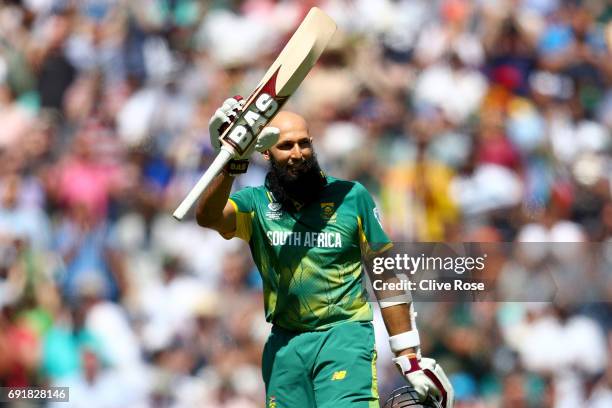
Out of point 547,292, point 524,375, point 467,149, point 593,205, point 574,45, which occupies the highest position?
point 574,45

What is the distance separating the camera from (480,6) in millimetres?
7246

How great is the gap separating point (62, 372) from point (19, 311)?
0.53 meters

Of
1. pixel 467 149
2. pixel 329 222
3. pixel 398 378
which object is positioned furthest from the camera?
pixel 467 149

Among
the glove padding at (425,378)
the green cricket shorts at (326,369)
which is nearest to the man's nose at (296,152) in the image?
the green cricket shorts at (326,369)

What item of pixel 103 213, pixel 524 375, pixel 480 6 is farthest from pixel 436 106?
pixel 103 213

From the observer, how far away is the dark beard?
427 centimetres

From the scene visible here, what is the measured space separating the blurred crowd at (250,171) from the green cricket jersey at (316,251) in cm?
220

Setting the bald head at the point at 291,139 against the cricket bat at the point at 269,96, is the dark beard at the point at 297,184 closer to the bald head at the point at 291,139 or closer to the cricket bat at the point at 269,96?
the bald head at the point at 291,139

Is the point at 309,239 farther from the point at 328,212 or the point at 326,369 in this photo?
the point at 326,369

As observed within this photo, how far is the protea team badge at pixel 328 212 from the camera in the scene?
4.25 meters

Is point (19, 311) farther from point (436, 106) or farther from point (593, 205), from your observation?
point (593, 205)

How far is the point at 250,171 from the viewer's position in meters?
7.09

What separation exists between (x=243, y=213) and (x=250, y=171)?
2796 millimetres

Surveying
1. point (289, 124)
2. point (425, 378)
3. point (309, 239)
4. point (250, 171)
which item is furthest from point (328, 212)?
point (250, 171)
